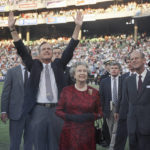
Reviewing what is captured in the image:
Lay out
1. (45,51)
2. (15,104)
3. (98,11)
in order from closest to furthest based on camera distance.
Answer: (45,51)
(15,104)
(98,11)

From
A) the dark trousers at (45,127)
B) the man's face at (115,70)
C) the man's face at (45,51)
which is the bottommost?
the dark trousers at (45,127)

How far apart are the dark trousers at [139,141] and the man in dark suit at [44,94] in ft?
3.39

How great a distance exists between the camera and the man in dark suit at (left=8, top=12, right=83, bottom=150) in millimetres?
4039

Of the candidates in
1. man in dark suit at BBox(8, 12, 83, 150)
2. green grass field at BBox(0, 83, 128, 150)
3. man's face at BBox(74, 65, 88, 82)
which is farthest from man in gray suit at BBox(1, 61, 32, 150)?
man's face at BBox(74, 65, 88, 82)

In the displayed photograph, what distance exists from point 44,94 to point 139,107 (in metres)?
1.29

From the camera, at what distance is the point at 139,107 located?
422 centimetres

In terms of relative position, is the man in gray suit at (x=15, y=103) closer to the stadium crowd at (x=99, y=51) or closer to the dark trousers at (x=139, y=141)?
the dark trousers at (x=139, y=141)

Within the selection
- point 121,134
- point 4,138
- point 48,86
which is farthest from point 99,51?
point 48,86

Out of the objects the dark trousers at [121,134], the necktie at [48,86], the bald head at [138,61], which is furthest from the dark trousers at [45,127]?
the dark trousers at [121,134]

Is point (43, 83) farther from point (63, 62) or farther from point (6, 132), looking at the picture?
point (6, 132)

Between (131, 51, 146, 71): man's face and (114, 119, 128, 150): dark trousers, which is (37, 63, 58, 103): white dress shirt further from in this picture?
A: (114, 119, 128, 150): dark trousers

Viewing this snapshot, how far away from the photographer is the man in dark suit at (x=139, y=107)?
165 inches

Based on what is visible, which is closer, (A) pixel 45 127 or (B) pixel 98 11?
(A) pixel 45 127

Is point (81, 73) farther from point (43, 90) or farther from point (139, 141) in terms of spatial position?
point (139, 141)
